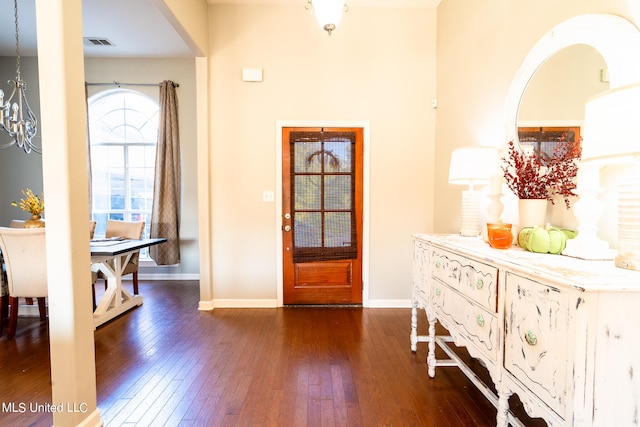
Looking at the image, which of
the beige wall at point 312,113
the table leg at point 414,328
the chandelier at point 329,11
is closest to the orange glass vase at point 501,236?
the table leg at point 414,328

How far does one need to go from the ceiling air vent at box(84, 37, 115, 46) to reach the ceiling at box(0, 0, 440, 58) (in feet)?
0.13

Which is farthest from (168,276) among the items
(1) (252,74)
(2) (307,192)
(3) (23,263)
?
(1) (252,74)

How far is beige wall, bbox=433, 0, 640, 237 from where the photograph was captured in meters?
1.69

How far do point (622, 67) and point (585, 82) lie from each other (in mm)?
178

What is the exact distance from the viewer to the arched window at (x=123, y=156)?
4551 mm

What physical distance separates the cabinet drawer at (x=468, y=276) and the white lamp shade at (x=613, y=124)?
A: 1.94 feet

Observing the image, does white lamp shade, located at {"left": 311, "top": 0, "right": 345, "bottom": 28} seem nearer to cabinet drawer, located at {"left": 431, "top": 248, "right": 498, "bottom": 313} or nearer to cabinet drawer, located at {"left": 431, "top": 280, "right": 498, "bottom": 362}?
cabinet drawer, located at {"left": 431, "top": 248, "right": 498, "bottom": 313}

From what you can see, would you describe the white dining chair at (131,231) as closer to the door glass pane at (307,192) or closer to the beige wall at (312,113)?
the beige wall at (312,113)

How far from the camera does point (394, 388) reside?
72.7 inches

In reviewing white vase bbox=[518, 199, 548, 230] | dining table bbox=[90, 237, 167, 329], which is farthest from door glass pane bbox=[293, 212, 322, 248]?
white vase bbox=[518, 199, 548, 230]

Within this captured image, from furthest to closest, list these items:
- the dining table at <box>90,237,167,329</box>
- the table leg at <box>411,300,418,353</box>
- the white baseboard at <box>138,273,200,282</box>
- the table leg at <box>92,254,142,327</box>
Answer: the white baseboard at <box>138,273,200,282</box>, the table leg at <box>92,254,142,327</box>, the dining table at <box>90,237,167,329</box>, the table leg at <box>411,300,418,353</box>

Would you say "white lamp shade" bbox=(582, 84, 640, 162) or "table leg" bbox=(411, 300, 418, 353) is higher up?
"white lamp shade" bbox=(582, 84, 640, 162)

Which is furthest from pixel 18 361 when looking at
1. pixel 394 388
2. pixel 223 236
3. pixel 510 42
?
pixel 510 42

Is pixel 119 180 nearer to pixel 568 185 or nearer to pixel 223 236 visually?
pixel 223 236
